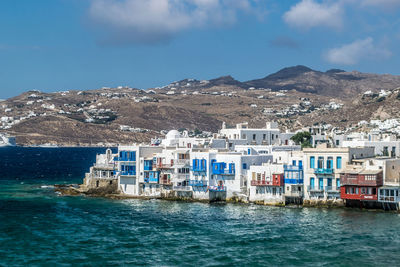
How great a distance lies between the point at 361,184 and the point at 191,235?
53.9 feet

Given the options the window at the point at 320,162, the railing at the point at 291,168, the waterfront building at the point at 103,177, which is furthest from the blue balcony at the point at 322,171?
the waterfront building at the point at 103,177

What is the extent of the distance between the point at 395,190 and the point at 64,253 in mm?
27915

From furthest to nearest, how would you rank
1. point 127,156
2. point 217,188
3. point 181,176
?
point 127,156, point 181,176, point 217,188

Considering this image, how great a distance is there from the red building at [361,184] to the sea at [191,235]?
1.41 metres

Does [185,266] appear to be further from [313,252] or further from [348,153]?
[348,153]

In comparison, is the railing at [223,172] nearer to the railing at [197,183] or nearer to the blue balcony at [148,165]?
the railing at [197,183]

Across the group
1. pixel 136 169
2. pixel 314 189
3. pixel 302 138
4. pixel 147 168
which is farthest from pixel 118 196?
pixel 302 138

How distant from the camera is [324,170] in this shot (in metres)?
52.9

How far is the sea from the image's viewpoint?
3647 cm

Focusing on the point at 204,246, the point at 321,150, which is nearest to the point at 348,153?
the point at 321,150

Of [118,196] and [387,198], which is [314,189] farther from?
[118,196]

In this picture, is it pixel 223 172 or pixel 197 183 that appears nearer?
pixel 223 172

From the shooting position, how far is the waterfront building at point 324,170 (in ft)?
173

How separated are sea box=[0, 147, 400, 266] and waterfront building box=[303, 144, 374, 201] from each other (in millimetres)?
2111
